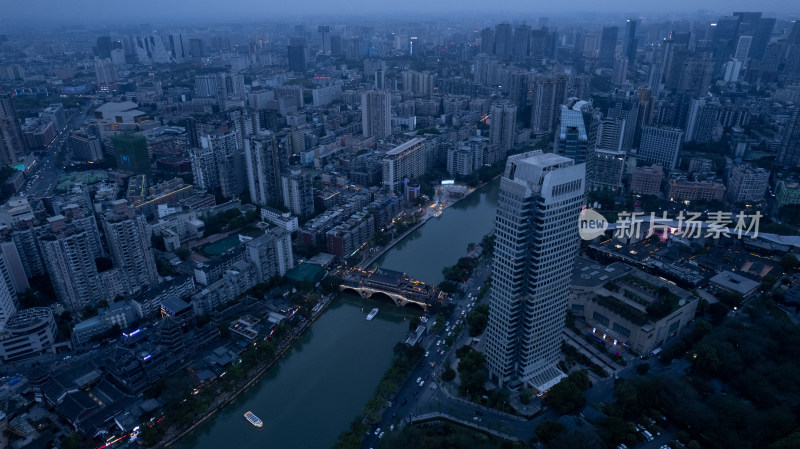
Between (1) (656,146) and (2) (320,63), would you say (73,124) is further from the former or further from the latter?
(1) (656,146)

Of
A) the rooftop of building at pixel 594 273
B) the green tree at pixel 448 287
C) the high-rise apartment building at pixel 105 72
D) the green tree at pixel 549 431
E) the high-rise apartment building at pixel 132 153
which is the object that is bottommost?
the green tree at pixel 448 287

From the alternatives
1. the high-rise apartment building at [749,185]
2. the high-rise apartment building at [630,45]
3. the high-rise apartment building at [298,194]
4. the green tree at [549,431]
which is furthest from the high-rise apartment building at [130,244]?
the high-rise apartment building at [630,45]

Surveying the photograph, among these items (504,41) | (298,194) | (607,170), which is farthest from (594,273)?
(504,41)

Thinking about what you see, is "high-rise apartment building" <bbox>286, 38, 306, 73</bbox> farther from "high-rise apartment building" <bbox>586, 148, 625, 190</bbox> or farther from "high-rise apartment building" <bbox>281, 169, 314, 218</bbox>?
"high-rise apartment building" <bbox>586, 148, 625, 190</bbox>

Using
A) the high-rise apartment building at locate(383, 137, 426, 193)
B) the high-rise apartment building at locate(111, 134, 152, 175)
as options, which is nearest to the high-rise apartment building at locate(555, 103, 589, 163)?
the high-rise apartment building at locate(383, 137, 426, 193)

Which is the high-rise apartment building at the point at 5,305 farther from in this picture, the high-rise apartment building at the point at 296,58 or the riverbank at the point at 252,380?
the high-rise apartment building at the point at 296,58

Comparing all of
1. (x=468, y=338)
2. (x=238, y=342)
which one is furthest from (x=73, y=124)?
(x=468, y=338)
